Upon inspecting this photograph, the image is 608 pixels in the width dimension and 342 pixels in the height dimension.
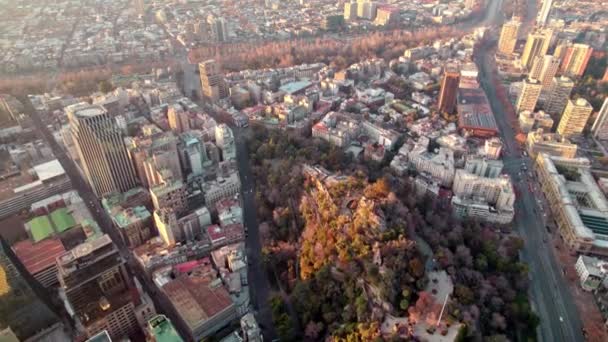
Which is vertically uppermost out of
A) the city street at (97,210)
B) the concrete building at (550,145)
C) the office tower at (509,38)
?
the office tower at (509,38)

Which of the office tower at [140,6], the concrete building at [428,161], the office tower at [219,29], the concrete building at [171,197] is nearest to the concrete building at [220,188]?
the concrete building at [171,197]

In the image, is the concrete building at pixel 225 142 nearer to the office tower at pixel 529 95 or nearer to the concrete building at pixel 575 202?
the concrete building at pixel 575 202

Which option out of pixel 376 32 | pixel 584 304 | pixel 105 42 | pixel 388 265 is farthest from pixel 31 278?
pixel 376 32

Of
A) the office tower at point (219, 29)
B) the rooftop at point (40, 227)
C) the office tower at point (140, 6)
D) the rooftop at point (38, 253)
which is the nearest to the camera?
the rooftop at point (38, 253)

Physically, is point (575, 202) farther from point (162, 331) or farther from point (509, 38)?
point (509, 38)

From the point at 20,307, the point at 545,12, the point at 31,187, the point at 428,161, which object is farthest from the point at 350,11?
the point at 20,307

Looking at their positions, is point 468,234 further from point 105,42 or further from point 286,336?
point 105,42
